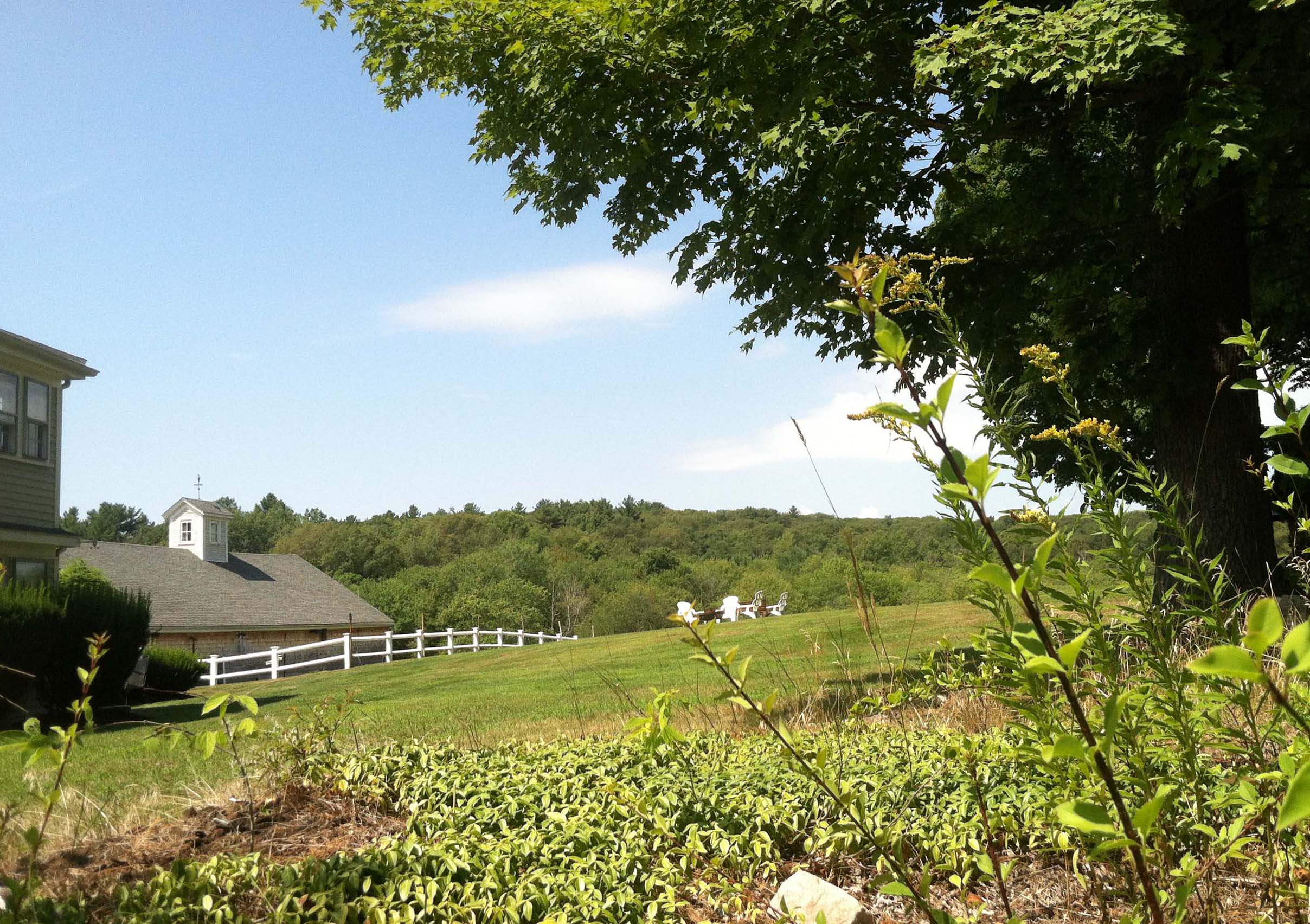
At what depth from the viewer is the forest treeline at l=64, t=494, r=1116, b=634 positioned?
4147cm

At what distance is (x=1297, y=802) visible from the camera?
896 mm

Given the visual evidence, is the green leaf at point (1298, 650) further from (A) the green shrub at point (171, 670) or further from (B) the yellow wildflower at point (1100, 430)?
(A) the green shrub at point (171, 670)

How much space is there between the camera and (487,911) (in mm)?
3078

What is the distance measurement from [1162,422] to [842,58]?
15.0 ft

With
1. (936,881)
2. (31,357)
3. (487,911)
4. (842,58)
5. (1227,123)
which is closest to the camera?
(487,911)

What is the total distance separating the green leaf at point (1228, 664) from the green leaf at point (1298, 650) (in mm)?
35

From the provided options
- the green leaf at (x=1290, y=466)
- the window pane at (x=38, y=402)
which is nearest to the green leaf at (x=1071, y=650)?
the green leaf at (x=1290, y=466)

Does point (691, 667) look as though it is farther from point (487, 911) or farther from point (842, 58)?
point (487, 911)

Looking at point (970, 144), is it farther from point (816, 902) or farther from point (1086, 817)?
point (1086, 817)

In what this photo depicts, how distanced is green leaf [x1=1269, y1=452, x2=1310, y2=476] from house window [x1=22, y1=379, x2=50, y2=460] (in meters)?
18.4

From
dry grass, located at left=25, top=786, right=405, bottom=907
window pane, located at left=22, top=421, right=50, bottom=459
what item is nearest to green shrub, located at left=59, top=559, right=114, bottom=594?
window pane, located at left=22, top=421, right=50, bottom=459

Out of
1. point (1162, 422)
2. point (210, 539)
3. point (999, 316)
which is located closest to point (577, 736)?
point (999, 316)

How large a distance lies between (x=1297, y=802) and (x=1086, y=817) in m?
0.35

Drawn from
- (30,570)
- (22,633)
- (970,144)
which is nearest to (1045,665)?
(970,144)
